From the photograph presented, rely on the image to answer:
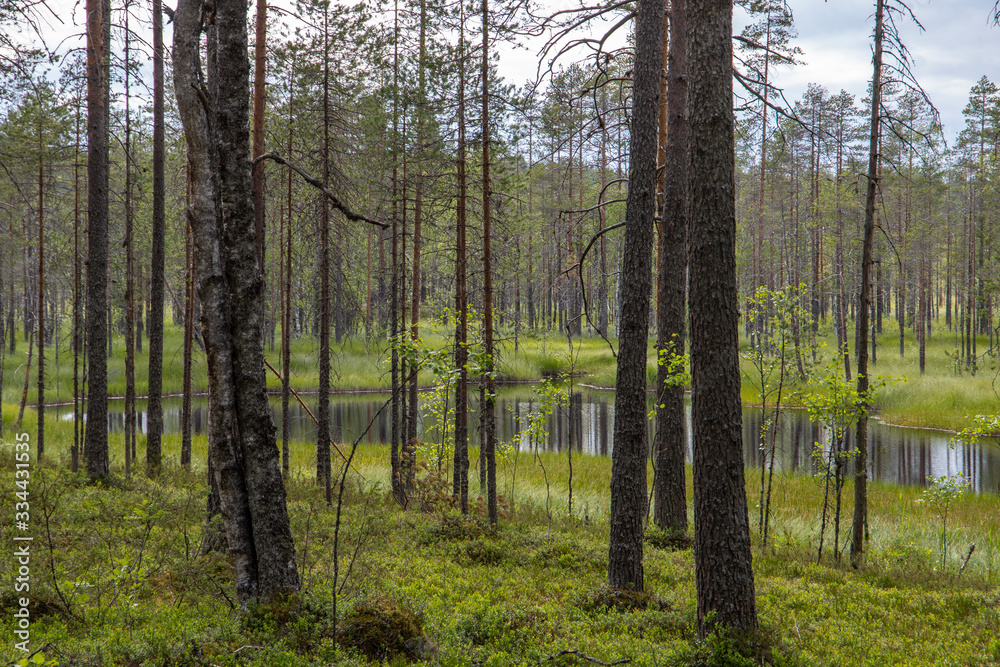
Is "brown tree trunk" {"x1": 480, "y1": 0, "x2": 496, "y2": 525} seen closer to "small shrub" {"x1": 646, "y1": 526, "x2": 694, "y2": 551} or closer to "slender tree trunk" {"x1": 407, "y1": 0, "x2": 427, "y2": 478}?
"slender tree trunk" {"x1": 407, "y1": 0, "x2": 427, "y2": 478}

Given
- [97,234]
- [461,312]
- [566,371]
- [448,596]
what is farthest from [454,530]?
[566,371]

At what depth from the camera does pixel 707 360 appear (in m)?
4.68

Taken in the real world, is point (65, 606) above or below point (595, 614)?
above

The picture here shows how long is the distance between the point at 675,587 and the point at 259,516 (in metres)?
4.81

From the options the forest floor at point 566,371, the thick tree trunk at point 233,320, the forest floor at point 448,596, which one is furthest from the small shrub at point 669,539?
the forest floor at point 566,371

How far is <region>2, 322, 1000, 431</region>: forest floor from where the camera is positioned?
81.8 ft

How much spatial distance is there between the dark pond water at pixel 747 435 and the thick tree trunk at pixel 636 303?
28.5 ft

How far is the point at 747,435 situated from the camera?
75.9 feet

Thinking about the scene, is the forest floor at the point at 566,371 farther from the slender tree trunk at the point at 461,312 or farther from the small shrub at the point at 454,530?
the small shrub at the point at 454,530

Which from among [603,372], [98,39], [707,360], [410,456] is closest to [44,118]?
[98,39]

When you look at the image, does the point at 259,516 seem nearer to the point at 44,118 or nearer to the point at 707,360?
the point at 707,360

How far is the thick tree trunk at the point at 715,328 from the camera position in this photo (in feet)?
14.9

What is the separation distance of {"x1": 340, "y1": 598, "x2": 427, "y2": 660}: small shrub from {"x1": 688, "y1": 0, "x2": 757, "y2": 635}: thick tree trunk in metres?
2.36

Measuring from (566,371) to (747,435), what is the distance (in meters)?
13.1
